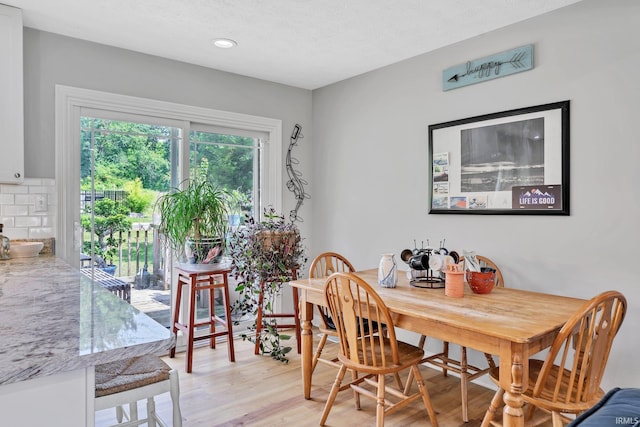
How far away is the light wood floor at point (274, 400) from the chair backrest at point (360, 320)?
0.45 m

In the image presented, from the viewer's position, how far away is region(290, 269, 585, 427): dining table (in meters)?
1.62

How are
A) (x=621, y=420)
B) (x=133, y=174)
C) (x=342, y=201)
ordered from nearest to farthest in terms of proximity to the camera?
1. (x=621, y=420)
2. (x=133, y=174)
3. (x=342, y=201)

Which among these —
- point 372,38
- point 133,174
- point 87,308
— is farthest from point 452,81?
point 87,308

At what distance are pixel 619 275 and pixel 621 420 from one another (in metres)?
1.73

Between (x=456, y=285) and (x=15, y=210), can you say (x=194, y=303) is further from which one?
(x=456, y=285)

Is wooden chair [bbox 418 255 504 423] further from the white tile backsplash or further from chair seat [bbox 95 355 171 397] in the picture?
the white tile backsplash

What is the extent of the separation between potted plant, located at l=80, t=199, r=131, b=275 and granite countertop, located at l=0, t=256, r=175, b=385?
136 centimetres

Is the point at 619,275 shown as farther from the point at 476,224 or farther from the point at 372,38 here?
the point at 372,38

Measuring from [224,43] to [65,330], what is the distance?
2.41m

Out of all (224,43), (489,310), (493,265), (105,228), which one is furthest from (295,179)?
(489,310)

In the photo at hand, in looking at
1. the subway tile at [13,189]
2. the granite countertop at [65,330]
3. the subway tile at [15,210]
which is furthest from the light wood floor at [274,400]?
the subway tile at [13,189]

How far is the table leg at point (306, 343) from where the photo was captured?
8.55 ft

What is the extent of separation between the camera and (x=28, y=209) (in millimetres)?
2785

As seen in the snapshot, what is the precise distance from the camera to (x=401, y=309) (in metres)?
2.03
